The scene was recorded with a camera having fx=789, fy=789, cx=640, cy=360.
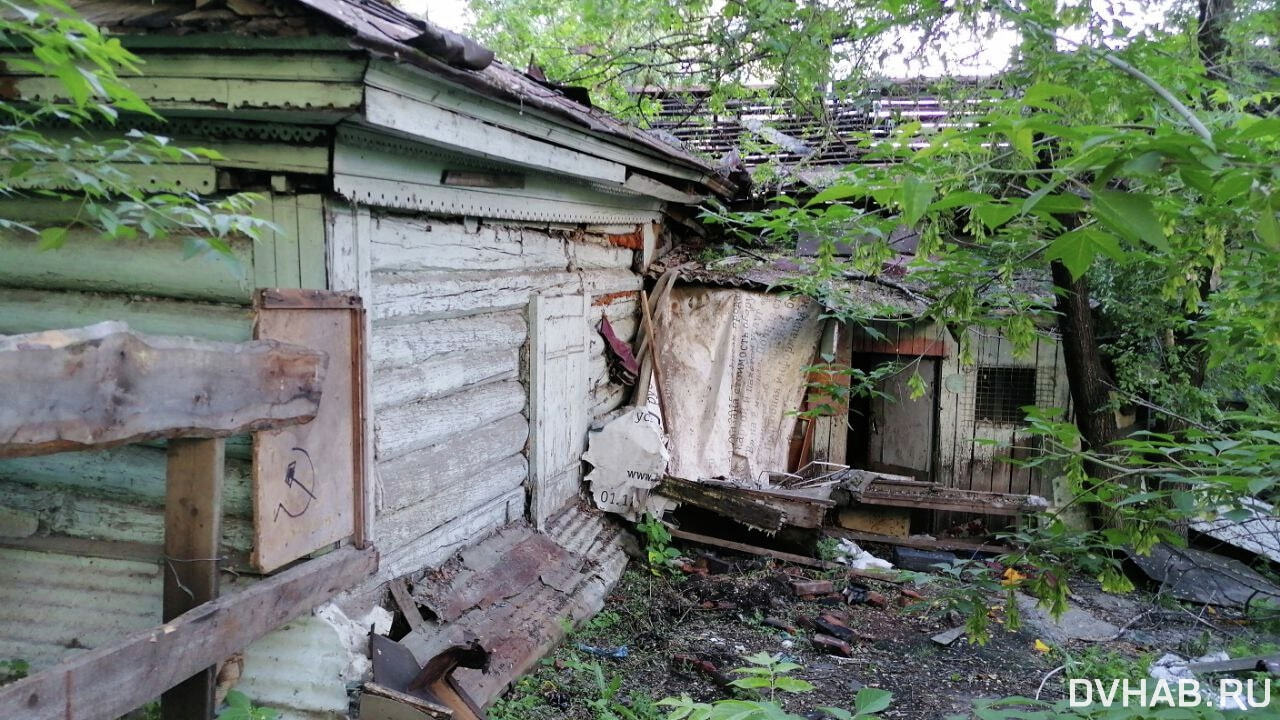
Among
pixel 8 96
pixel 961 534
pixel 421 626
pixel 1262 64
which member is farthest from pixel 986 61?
pixel 8 96

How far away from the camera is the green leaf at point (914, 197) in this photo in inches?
63.1

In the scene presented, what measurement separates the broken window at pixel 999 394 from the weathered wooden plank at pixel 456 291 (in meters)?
4.95

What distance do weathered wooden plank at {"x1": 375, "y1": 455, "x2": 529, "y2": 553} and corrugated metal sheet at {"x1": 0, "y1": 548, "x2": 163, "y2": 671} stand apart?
0.91 m

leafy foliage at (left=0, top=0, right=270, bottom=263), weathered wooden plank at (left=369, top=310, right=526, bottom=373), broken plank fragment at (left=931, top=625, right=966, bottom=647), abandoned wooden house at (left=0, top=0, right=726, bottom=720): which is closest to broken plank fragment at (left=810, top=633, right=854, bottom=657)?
broken plank fragment at (left=931, top=625, right=966, bottom=647)

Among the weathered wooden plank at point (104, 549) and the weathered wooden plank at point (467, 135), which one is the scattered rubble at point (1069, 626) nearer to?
the weathered wooden plank at point (467, 135)

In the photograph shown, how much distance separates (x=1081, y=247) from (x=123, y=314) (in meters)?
3.37

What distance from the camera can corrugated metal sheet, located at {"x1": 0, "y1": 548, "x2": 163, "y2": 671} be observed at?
3158 millimetres

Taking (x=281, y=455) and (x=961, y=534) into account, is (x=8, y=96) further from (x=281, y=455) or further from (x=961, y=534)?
(x=961, y=534)

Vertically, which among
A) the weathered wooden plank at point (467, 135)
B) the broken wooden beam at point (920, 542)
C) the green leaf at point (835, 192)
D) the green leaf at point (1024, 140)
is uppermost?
the weathered wooden plank at point (467, 135)

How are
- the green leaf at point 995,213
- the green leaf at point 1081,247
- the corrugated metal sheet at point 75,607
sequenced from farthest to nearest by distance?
the corrugated metal sheet at point 75,607, the green leaf at point 995,213, the green leaf at point 1081,247

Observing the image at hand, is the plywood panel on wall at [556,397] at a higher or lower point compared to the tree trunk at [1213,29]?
lower

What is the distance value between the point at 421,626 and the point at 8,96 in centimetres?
266

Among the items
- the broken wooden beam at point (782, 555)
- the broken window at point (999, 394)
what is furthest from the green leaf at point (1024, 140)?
the broken window at point (999, 394)

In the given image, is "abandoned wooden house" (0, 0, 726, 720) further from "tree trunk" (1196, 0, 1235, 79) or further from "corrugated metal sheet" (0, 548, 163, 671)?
"tree trunk" (1196, 0, 1235, 79)
